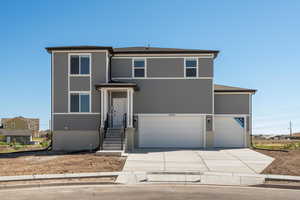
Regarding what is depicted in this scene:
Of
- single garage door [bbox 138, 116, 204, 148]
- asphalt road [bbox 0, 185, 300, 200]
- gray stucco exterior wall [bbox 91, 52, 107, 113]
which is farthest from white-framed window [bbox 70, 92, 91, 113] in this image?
asphalt road [bbox 0, 185, 300, 200]

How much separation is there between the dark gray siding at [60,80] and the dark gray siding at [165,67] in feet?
19.4

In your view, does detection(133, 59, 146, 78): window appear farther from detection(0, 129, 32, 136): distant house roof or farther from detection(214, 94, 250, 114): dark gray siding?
detection(0, 129, 32, 136): distant house roof

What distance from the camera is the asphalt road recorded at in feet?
27.2

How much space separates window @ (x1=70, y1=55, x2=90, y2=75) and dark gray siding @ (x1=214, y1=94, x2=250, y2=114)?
982cm

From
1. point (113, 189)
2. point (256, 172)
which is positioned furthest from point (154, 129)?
point (113, 189)

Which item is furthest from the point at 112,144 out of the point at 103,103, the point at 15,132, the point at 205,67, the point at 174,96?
the point at 15,132

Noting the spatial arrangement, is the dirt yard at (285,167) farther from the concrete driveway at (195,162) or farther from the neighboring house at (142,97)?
the neighboring house at (142,97)

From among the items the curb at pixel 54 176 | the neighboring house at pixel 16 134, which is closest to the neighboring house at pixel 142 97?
the curb at pixel 54 176

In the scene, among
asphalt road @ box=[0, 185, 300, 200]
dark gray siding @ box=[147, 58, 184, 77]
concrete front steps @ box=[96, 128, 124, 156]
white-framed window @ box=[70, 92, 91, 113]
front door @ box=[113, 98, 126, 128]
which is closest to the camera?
asphalt road @ box=[0, 185, 300, 200]

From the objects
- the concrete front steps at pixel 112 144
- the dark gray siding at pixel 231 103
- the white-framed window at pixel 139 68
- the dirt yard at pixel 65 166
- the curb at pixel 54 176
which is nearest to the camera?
the curb at pixel 54 176

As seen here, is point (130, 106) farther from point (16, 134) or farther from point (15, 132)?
point (15, 132)

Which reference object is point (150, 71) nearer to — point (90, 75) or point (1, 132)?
point (90, 75)

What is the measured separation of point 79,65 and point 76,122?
13.0ft

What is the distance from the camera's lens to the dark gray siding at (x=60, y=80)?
761 inches
